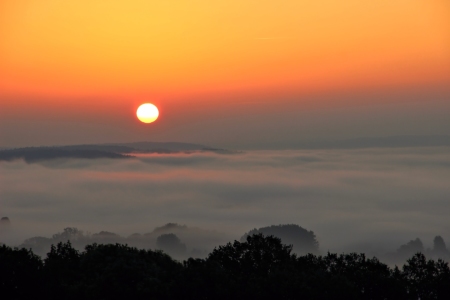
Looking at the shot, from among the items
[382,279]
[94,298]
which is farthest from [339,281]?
[94,298]

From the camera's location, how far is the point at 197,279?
7800 centimetres

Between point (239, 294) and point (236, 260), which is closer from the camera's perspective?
point (239, 294)

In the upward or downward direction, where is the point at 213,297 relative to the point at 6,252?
downward

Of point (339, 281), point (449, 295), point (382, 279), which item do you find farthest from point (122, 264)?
point (449, 295)

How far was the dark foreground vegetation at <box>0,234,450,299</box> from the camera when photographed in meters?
77.3

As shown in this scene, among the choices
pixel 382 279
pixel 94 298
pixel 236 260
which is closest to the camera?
pixel 94 298

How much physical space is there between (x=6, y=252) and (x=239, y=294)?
27160 mm

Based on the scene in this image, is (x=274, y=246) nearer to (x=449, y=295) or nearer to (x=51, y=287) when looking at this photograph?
(x=449, y=295)

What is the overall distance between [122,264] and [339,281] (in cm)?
2266

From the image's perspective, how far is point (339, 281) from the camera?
Answer: 7856 cm

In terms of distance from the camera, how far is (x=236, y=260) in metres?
91.6

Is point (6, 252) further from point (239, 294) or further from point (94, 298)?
point (239, 294)

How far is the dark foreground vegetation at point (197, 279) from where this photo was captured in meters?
77.3

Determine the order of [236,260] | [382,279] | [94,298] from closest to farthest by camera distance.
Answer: [94,298] → [382,279] → [236,260]
